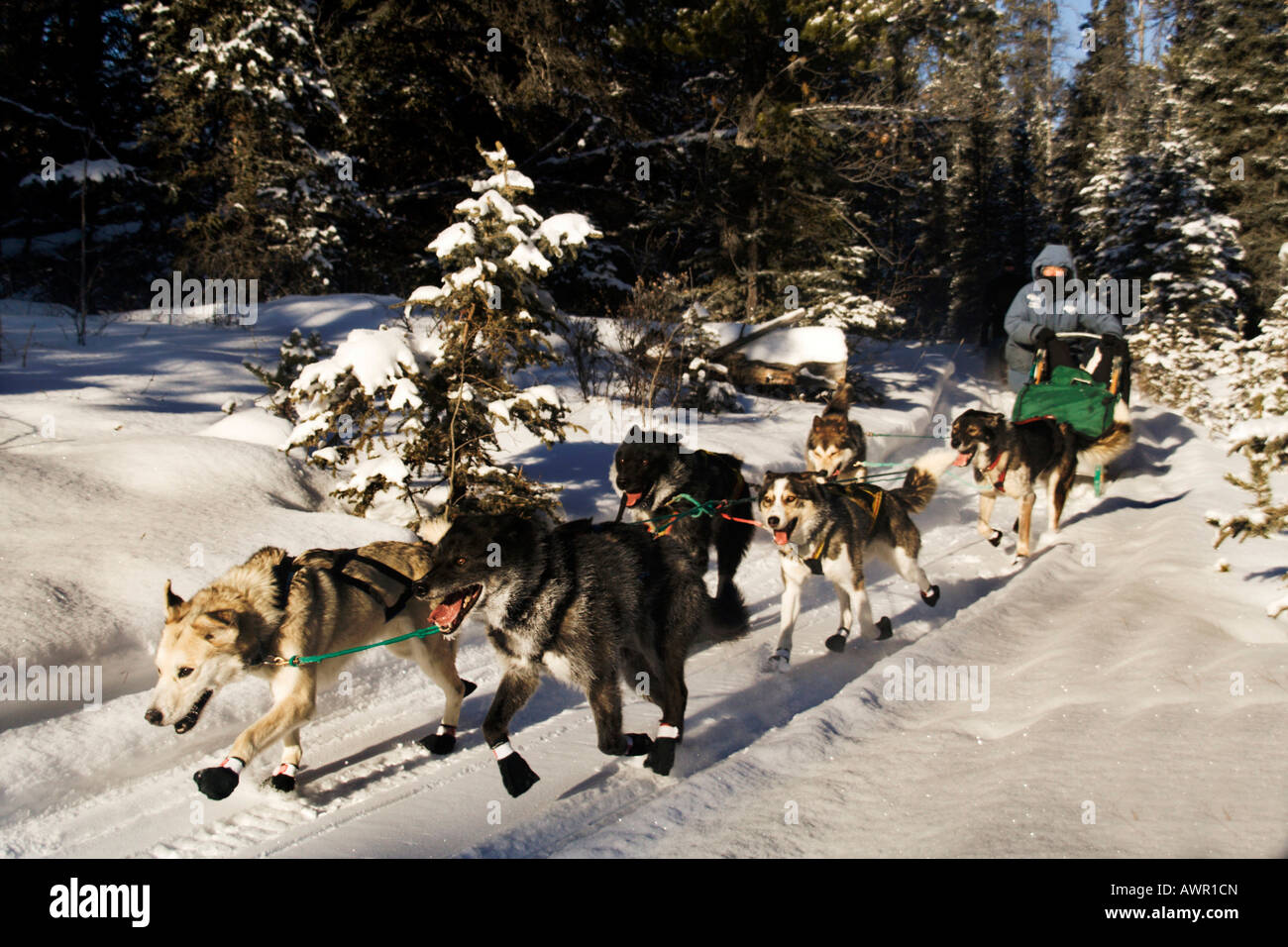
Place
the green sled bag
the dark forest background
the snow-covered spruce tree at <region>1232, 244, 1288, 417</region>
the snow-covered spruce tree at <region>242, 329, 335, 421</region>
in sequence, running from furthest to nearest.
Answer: the dark forest background, the green sled bag, the snow-covered spruce tree at <region>242, 329, 335, 421</region>, the snow-covered spruce tree at <region>1232, 244, 1288, 417</region>

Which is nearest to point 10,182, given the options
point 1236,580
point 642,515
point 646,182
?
point 646,182

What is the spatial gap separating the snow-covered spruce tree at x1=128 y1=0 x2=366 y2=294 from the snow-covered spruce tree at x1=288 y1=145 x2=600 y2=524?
→ 8074 millimetres

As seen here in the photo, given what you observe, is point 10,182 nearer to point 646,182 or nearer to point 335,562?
point 646,182

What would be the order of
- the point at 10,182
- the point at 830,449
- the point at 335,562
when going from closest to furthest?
the point at 335,562
the point at 830,449
the point at 10,182

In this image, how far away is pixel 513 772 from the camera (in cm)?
341

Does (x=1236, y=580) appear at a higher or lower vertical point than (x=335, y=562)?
lower

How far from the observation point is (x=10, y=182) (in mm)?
15617

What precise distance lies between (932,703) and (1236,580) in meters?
2.85

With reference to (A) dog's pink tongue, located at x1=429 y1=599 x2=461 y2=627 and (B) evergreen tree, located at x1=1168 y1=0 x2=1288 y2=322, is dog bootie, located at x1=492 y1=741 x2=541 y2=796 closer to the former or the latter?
(A) dog's pink tongue, located at x1=429 y1=599 x2=461 y2=627

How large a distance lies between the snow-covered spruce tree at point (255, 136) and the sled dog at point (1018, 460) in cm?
1036

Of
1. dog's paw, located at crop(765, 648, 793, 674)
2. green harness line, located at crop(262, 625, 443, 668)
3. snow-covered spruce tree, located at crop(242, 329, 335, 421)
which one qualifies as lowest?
dog's paw, located at crop(765, 648, 793, 674)

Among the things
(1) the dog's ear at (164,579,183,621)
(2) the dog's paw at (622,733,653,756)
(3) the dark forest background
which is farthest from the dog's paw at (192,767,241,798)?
(3) the dark forest background

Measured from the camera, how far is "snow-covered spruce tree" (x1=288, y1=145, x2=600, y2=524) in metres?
5.71

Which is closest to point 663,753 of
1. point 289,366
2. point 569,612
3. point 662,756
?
point 662,756
